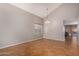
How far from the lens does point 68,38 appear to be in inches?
96.0

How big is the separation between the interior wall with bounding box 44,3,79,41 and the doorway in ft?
0.34

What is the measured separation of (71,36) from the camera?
8.00 feet

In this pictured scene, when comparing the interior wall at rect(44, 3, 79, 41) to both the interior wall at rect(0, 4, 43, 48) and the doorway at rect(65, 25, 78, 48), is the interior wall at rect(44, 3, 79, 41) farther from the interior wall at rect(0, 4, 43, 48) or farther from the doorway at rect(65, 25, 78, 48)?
the interior wall at rect(0, 4, 43, 48)

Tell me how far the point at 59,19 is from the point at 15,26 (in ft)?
3.68

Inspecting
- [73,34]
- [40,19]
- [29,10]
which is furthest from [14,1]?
[73,34]

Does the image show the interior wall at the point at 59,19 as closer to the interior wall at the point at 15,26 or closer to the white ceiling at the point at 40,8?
the white ceiling at the point at 40,8

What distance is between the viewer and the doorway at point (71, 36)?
7.88ft

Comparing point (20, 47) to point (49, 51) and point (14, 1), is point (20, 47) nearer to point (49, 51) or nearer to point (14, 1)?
point (49, 51)

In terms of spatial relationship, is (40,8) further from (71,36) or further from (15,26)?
(71,36)

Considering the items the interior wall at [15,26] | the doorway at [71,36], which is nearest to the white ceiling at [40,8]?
the interior wall at [15,26]

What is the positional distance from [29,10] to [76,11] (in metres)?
1.18

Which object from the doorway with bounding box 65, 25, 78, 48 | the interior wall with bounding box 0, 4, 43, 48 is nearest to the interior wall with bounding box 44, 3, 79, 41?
the doorway with bounding box 65, 25, 78, 48

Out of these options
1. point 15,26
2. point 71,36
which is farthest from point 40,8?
point 71,36

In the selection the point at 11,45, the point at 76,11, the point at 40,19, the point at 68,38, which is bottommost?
the point at 11,45
